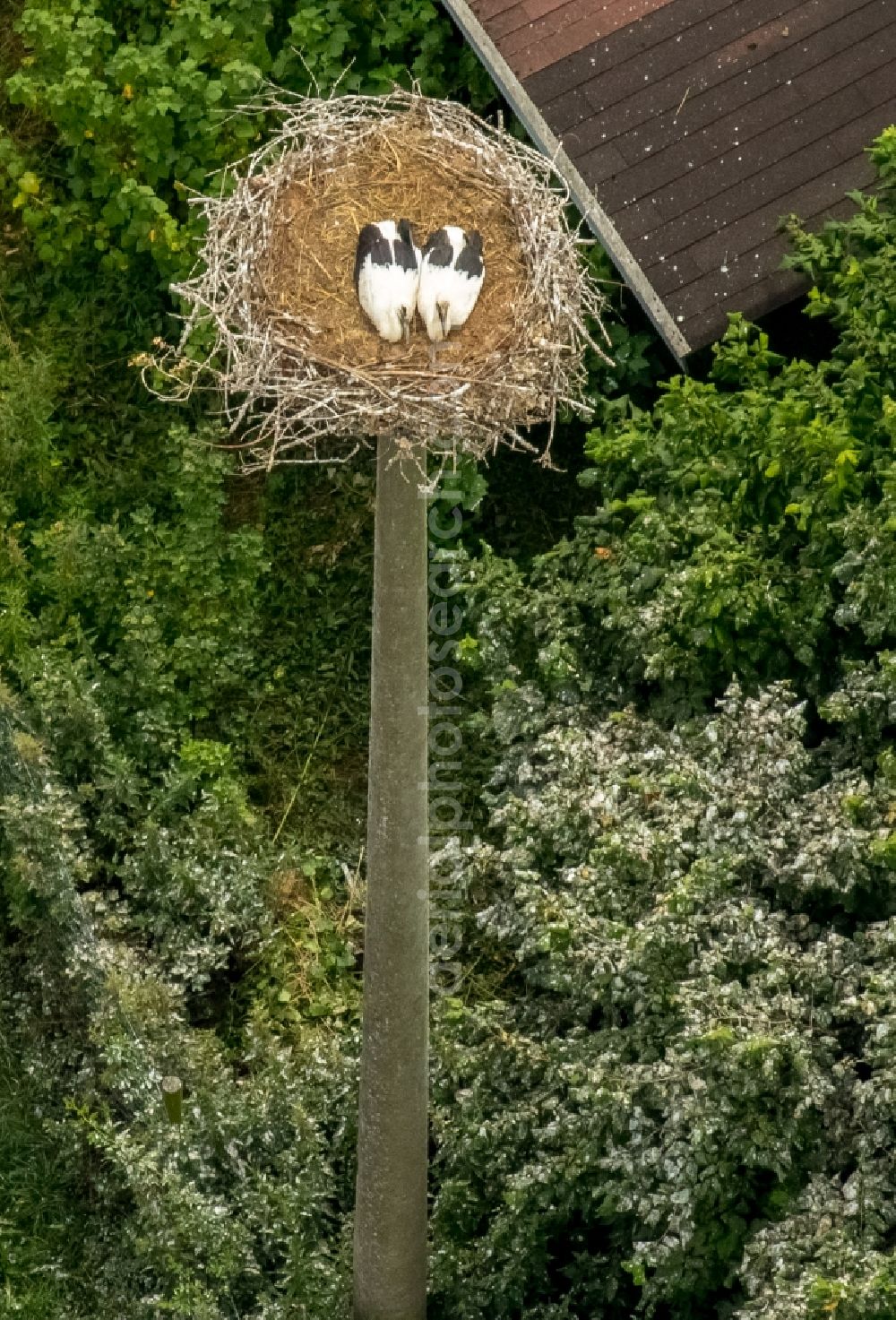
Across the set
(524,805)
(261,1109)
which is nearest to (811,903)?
(524,805)

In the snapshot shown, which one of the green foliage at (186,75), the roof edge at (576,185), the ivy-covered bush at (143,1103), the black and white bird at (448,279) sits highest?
the green foliage at (186,75)

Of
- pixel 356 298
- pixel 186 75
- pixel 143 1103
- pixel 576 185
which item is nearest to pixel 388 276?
pixel 356 298

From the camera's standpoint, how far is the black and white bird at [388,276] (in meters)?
5.86

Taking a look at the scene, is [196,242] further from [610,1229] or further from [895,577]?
[610,1229]

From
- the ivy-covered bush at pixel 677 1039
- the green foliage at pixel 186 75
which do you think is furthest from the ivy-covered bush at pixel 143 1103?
the green foliage at pixel 186 75

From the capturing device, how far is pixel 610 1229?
293 inches

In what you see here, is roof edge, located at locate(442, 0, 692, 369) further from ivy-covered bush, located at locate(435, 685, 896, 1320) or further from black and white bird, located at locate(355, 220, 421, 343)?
black and white bird, located at locate(355, 220, 421, 343)

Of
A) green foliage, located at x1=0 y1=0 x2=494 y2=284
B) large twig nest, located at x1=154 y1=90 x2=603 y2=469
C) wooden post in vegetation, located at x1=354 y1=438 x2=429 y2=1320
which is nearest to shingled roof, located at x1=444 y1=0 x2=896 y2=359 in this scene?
green foliage, located at x1=0 y1=0 x2=494 y2=284

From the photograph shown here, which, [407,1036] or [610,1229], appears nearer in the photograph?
[407,1036]

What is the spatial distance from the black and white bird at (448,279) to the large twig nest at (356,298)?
149 millimetres

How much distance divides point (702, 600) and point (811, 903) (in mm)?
1059

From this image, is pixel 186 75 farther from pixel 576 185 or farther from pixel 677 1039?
pixel 677 1039

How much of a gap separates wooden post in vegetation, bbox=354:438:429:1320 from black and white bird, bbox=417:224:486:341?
446mm

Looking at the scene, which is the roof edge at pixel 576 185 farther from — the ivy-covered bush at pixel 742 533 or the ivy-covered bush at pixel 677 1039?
the ivy-covered bush at pixel 677 1039
